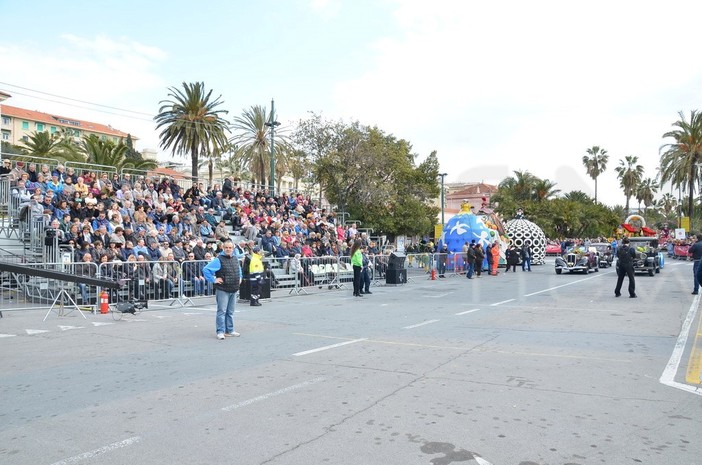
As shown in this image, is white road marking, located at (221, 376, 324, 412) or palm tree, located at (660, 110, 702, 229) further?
palm tree, located at (660, 110, 702, 229)

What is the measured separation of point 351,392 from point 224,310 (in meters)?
4.76

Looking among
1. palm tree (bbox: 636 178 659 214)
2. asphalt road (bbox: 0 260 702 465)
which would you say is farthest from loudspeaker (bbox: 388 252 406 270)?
palm tree (bbox: 636 178 659 214)

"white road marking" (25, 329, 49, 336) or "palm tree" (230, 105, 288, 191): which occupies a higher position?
"palm tree" (230, 105, 288, 191)

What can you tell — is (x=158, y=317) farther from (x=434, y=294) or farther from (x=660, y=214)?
(x=660, y=214)

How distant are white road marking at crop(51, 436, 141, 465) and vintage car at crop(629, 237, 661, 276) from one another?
28572mm

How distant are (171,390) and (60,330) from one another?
613cm

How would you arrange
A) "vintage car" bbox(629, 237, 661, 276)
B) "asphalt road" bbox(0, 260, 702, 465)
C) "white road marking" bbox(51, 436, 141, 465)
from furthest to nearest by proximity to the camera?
"vintage car" bbox(629, 237, 661, 276), "asphalt road" bbox(0, 260, 702, 465), "white road marking" bbox(51, 436, 141, 465)

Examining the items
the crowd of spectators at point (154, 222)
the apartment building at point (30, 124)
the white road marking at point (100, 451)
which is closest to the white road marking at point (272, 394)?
the white road marking at point (100, 451)

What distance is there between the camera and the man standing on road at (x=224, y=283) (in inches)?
408

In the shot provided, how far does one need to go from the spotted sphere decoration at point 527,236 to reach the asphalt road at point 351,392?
90.4 ft

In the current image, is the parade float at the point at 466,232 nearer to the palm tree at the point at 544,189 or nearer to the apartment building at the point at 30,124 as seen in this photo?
the palm tree at the point at 544,189

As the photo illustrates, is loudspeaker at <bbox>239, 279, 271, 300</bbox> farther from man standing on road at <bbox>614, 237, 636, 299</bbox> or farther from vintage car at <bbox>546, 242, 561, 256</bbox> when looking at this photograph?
vintage car at <bbox>546, 242, 561, 256</bbox>

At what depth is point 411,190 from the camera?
157 feet

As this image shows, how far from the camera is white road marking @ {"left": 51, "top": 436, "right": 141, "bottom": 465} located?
4.48 m
